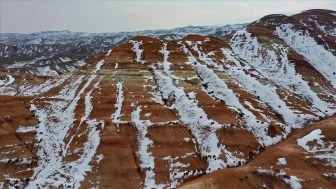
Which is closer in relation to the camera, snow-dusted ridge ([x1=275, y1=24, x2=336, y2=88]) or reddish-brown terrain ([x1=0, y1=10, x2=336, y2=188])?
reddish-brown terrain ([x1=0, y1=10, x2=336, y2=188])

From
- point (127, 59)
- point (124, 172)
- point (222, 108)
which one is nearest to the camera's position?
point (124, 172)

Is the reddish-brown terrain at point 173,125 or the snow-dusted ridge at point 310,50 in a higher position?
the snow-dusted ridge at point 310,50

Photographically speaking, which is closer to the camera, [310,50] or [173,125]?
[173,125]

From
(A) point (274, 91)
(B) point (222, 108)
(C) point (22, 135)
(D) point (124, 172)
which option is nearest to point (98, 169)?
(D) point (124, 172)

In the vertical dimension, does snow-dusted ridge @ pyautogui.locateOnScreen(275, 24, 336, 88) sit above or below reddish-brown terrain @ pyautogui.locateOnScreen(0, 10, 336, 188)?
above

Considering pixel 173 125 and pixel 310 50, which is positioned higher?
pixel 310 50

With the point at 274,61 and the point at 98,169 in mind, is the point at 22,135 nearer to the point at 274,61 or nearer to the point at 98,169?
the point at 98,169

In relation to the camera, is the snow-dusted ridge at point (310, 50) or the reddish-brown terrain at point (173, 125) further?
the snow-dusted ridge at point (310, 50)

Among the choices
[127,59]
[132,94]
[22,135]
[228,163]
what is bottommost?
[228,163]
